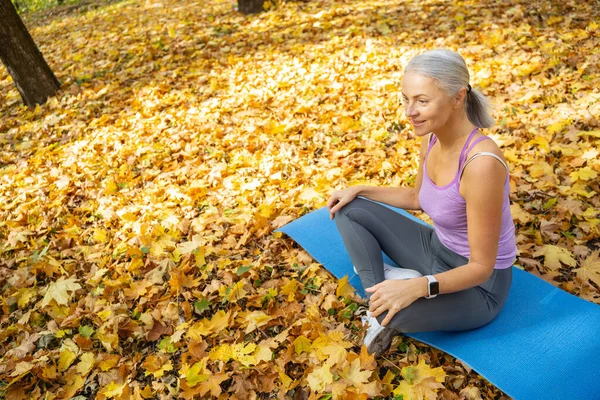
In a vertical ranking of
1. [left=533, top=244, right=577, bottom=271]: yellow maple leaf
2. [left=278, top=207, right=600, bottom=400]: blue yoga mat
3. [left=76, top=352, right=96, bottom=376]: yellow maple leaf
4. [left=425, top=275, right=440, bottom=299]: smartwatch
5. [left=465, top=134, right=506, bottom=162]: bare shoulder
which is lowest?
[left=533, top=244, right=577, bottom=271]: yellow maple leaf

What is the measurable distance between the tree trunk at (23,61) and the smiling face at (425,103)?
5054mm

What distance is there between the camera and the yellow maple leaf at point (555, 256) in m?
2.68

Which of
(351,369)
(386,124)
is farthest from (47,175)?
(351,369)

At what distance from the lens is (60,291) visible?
9.57 feet

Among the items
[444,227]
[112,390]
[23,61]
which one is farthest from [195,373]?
[23,61]

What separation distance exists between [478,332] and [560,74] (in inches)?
134

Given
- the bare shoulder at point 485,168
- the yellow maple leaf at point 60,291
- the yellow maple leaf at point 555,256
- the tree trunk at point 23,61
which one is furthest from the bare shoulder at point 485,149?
the tree trunk at point 23,61

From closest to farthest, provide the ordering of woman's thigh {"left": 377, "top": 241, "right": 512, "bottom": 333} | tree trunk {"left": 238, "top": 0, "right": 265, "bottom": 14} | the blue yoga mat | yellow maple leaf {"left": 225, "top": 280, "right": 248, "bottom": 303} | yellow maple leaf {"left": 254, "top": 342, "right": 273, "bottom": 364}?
the blue yoga mat, woman's thigh {"left": 377, "top": 241, "right": 512, "bottom": 333}, yellow maple leaf {"left": 254, "top": 342, "right": 273, "bottom": 364}, yellow maple leaf {"left": 225, "top": 280, "right": 248, "bottom": 303}, tree trunk {"left": 238, "top": 0, "right": 265, "bottom": 14}

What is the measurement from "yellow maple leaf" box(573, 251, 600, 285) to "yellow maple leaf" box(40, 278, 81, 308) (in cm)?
→ 303

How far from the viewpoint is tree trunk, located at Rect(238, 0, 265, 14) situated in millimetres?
7336

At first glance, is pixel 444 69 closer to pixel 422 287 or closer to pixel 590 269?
pixel 422 287

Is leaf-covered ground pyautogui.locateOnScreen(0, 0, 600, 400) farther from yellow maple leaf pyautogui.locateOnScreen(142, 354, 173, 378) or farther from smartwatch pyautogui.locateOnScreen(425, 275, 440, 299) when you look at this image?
smartwatch pyautogui.locateOnScreen(425, 275, 440, 299)

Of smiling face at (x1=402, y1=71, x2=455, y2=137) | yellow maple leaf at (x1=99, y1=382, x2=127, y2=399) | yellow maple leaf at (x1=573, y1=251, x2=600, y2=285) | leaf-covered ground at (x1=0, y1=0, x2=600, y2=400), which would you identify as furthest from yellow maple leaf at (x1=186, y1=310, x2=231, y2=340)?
yellow maple leaf at (x1=573, y1=251, x2=600, y2=285)

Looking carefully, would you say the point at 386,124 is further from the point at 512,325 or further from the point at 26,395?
the point at 26,395
